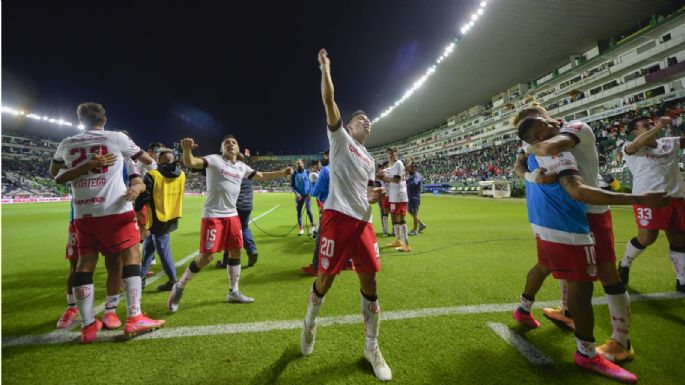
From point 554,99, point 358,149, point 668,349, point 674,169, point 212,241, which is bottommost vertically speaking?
point 668,349

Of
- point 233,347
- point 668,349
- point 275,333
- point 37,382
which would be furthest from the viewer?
point 275,333

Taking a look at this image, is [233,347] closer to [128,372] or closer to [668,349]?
[128,372]

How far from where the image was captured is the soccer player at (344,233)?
2.79m

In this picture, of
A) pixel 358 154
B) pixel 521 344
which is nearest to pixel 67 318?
pixel 358 154

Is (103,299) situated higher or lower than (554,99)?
lower

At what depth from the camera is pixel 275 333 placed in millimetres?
3252

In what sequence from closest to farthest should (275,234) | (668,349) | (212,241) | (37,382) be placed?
(37,382)
(668,349)
(212,241)
(275,234)

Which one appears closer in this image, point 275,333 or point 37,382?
point 37,382

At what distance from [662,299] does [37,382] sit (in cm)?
676

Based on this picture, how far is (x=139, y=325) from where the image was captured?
130 inches

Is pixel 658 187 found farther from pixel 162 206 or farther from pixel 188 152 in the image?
pixel 162 206

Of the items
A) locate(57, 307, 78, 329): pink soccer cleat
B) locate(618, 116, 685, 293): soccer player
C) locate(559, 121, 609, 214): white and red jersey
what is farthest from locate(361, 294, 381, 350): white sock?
locate(618, 116, 685, 293): soccer player

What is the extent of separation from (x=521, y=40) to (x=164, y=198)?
33.9 m

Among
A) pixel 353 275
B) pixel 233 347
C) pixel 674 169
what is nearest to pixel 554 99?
pixel 674 169
